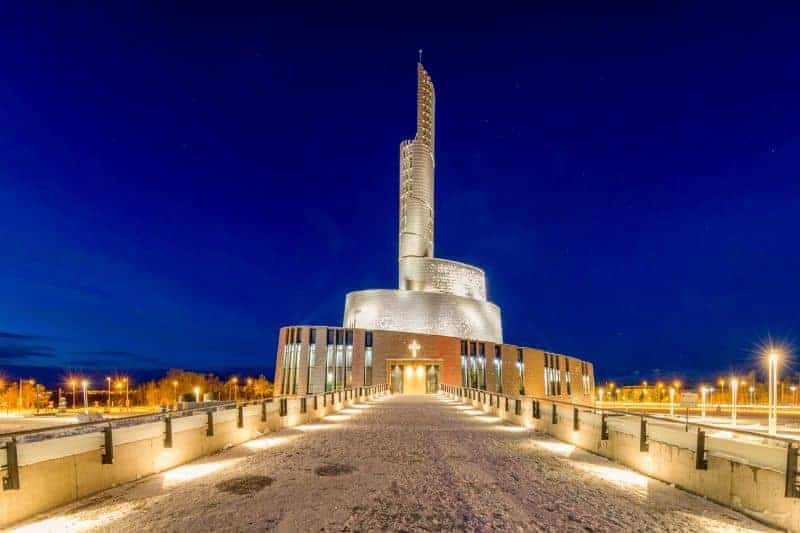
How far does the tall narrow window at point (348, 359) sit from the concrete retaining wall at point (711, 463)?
5054cm

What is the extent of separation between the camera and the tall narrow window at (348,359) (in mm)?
61600

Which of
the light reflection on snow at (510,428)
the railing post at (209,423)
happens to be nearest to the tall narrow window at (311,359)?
the light reflection on snow at (510,428)

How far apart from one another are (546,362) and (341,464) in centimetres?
7121

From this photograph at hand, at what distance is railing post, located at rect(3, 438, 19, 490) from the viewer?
617cm

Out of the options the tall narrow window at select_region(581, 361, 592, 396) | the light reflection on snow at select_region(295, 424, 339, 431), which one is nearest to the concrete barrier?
the light reflection on snow at select_region(295, 424, 339, 431)

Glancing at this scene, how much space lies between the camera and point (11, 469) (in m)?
6.24

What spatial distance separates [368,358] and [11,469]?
2235 inches

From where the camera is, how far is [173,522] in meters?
6.39

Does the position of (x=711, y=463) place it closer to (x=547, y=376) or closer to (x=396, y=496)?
(x=396, y=496)

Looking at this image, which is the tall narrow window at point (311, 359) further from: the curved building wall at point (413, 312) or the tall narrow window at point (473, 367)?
the tall narrow window at point (473, 367)

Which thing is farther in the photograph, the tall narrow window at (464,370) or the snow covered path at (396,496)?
the tall narrow window at (464,370)

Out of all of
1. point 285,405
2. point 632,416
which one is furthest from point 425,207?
point 632,416

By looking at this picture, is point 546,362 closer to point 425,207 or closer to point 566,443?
point 425,207

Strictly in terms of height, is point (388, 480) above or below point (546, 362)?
above
